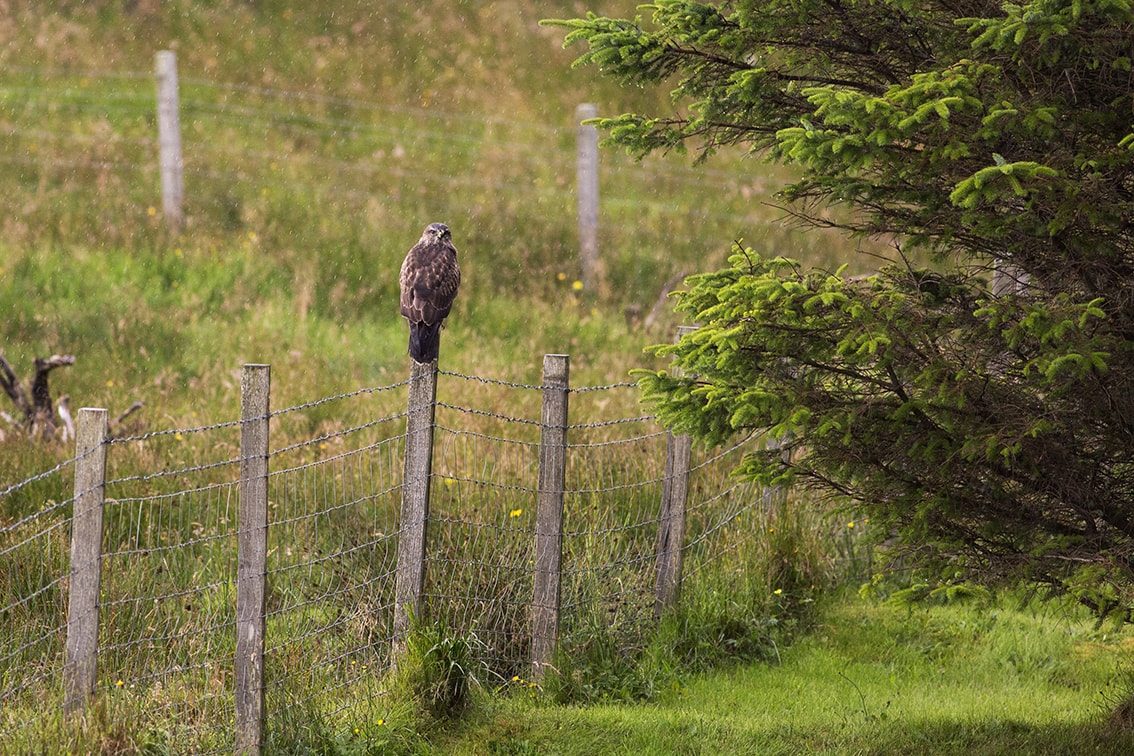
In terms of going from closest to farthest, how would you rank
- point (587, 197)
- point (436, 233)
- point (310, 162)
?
point (436, 233) < point (587, 197) < point (310, 162)

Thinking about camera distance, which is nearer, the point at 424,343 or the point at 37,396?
the point at 424,343

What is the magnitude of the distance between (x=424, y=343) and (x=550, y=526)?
118 cm

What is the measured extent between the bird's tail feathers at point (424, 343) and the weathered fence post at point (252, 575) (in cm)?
108

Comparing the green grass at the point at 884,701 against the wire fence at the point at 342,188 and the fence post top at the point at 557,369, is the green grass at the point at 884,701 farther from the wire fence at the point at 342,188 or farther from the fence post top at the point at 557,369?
the wire fence at the point at 342,188

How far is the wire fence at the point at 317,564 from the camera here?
540 centimetres

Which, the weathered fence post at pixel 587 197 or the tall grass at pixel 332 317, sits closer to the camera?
the tall grass at pixel 332 317

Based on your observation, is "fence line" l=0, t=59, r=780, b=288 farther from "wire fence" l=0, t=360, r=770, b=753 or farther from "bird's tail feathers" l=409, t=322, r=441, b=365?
"bird's tail feathers" l=409, t=322, r=441, b=365

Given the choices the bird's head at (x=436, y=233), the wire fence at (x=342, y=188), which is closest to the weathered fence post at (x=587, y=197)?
the wire fence at (x=342, y=188)

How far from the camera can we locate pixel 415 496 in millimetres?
6125

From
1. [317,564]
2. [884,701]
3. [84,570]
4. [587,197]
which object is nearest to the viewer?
[84,570]

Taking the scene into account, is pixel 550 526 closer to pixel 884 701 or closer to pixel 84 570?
pixel 884 701

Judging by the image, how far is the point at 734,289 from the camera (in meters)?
4.86

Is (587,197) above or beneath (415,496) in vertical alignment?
above

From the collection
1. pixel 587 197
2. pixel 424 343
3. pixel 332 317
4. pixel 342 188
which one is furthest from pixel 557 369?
pixel 342 188
